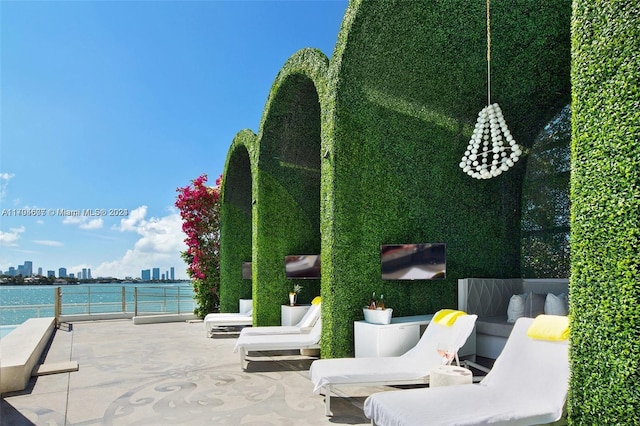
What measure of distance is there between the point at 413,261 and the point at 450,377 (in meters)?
2.70

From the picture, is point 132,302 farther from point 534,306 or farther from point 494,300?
point 534,306

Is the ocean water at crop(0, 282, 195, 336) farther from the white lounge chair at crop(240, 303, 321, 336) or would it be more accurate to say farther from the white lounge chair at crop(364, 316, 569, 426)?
the white lounge chair at crop(364, 316, 569, 426)

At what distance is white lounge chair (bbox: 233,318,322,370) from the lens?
621cm

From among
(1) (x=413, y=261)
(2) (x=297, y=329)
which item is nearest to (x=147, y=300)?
(2) (x=297, y=329)

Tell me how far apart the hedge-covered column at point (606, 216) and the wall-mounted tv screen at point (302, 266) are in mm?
6706

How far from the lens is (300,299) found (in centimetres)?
952

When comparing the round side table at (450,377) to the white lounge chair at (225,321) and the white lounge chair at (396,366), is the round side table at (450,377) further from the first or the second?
the white lounge chair at (225,321)

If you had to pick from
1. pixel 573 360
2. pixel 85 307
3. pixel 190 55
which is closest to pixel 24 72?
pixel 190 55

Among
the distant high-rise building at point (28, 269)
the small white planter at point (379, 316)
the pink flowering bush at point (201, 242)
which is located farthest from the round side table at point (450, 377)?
the distant high-rise building at point (28, 269)

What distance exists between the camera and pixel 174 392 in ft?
16.7

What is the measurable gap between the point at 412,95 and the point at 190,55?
9884mm

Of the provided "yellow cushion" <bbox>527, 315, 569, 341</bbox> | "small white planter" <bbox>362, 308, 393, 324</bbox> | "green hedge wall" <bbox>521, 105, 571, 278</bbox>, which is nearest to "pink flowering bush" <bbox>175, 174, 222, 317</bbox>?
"small white planter" <bbox>362, 308, 393, 324</bbox>

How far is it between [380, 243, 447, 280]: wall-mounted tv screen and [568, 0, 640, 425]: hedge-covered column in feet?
11.9

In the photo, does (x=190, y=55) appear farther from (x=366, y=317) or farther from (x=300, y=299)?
(x=366, y=317)
